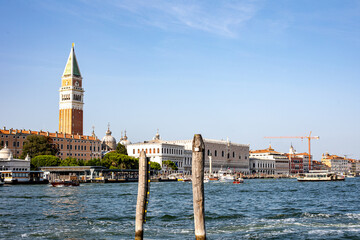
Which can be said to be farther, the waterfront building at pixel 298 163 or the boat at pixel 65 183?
the waterfront building at pixel 298 163

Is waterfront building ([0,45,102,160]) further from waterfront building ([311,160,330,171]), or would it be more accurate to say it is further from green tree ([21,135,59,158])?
waterfront building ([311,160,330,171])

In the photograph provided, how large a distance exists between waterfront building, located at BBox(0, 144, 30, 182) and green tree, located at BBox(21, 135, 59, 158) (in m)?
10.4

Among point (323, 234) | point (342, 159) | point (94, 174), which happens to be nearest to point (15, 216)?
point (323, 234)

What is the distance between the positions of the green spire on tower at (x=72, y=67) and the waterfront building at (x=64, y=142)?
16.4 m

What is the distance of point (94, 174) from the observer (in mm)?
85000

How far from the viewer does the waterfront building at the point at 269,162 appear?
497 feet

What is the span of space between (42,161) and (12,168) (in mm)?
7956

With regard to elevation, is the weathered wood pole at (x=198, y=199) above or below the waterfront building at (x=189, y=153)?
below

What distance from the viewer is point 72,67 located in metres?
120

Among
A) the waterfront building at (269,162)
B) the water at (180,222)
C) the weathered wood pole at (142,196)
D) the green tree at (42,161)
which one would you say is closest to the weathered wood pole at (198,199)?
the weathered wood pole at (142,196)

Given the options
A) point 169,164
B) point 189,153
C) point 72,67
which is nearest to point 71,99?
point 72,67

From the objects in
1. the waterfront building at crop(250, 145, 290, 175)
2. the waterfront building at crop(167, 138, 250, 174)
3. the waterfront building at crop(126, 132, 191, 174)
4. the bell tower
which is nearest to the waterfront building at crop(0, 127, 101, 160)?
the bell tower

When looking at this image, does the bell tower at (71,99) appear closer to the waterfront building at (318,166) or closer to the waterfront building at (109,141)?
the waterfront building at (109,141)

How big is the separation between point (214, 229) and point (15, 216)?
9574 mm
